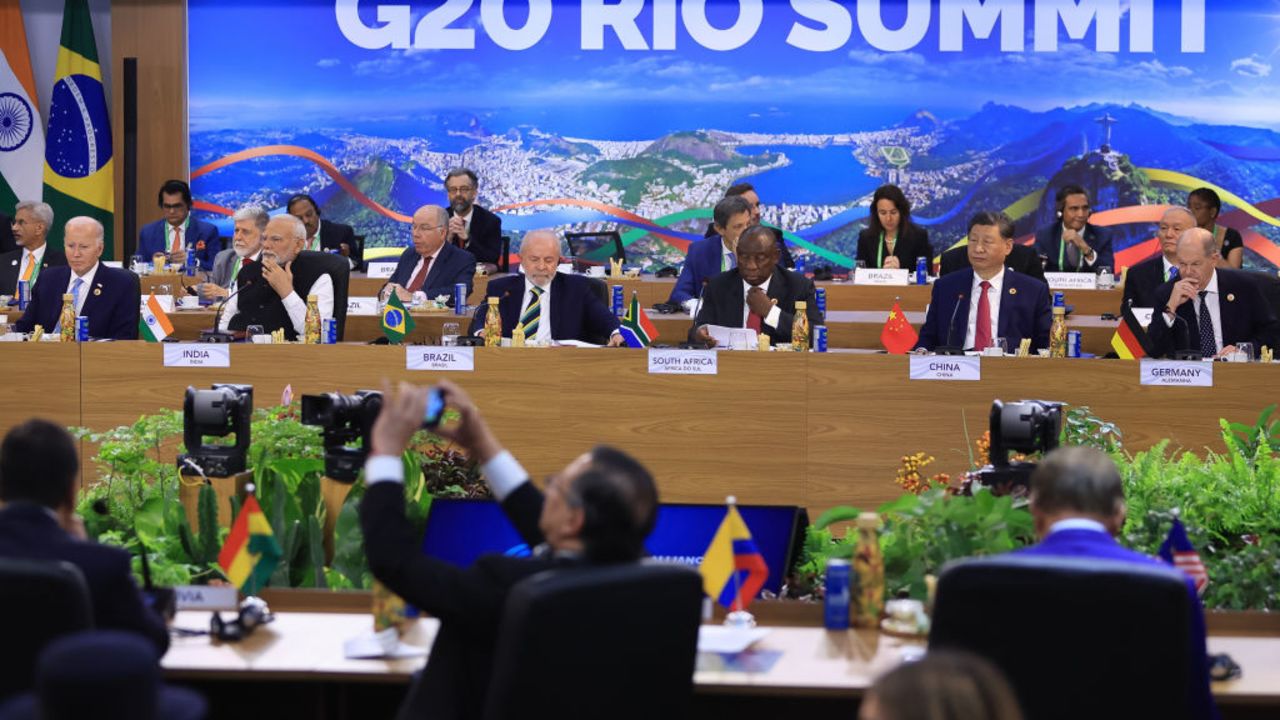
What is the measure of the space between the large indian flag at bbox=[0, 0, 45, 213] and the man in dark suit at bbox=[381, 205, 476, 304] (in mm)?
4763

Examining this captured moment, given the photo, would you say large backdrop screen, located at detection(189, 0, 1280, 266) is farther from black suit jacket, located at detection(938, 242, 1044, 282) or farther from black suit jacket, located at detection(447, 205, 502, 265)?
black suit jacket, located at detection(938, 242, 1044, 282)

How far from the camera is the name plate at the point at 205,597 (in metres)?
3.36

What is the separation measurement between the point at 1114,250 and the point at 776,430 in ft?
20.0

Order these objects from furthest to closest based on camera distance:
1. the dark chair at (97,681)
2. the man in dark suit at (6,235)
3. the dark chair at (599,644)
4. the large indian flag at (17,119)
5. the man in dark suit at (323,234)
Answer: the large indian flag at (17,119)
the man in dark suit at (6,235)
the man in dark suit at (323,234)
the dark chair at (599,644)
the dark chair at (97,681)

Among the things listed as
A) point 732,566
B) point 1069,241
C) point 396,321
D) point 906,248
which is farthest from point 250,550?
point 1069,241

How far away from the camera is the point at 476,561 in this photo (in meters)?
2.67

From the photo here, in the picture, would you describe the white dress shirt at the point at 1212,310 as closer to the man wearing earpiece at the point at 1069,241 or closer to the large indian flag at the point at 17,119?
the man wearing earpiece at the point at 1069,241

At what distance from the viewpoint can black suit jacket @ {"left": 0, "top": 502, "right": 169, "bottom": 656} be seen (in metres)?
2.62

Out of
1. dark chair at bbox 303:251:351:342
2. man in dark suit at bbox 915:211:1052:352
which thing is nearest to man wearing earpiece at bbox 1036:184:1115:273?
man in dark suit at bbox 915:211:1052:352

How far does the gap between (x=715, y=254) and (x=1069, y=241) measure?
260cm

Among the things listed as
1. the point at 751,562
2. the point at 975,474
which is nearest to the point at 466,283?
the point at 975,474

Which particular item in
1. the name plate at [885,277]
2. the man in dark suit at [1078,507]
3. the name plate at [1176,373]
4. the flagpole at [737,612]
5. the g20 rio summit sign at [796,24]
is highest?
the g20 rio summit sign at [796,24]

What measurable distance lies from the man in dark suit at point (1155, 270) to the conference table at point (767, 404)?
70.5 inches

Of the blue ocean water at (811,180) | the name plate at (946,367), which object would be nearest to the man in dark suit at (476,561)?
the name plate at (946,367)
